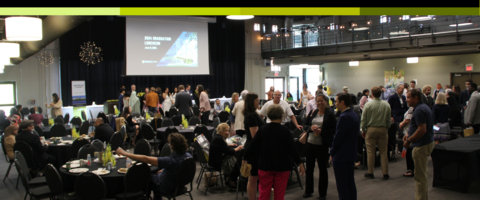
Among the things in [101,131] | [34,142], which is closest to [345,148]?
[101,131]

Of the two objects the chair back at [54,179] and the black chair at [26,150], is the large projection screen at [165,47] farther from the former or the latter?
the chair back at [54,179]

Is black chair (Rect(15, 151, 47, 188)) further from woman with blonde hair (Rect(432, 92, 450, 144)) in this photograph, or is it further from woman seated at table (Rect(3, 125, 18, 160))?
woman with blonde hair (Rect(432, 92, 450, 144))

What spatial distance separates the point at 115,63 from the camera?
49.7 ft

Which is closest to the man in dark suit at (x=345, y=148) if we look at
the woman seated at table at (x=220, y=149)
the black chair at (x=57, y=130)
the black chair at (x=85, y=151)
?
the woman seated at table at (x=220, y=149)

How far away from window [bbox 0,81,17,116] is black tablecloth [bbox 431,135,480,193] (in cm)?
1403

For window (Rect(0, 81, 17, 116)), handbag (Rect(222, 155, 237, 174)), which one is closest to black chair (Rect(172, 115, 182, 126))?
handbag (Rect(222, 155, 237, 174))

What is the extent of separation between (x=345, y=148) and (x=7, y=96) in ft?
44.3

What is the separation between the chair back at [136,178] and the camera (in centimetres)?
378

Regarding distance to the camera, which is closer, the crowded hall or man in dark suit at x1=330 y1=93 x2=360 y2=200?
man in dark suit at x1=330 y1=93 x2=360 y2=200

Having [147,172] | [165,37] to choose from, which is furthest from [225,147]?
[165,37]

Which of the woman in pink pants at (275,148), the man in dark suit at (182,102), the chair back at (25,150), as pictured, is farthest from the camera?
the man in dark suit at (182,102)

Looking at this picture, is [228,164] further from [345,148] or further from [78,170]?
[78,170]

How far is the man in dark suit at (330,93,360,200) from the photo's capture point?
3703 millimetres

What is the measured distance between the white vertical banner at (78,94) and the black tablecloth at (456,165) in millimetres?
13086
